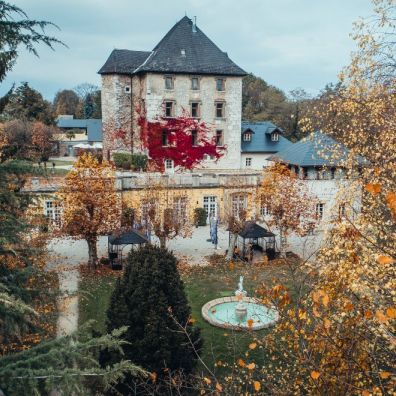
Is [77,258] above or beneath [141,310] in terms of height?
beneath

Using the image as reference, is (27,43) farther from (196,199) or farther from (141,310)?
(196,199)

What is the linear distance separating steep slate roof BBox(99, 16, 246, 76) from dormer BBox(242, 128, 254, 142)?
4784 millimetres

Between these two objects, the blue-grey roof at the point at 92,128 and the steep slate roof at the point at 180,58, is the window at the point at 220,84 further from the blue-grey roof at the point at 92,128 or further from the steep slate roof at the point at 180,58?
the blue-grey roof at the point at 92,128

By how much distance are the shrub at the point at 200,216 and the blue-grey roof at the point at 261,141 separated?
12576 mm

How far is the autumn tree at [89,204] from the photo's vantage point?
19438 millimetres

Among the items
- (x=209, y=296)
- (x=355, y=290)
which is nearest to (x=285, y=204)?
(x=209, y=296)

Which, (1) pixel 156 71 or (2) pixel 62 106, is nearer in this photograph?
(1) pixel 156 71

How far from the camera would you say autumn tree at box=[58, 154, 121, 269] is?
19.4m

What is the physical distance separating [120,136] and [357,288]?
116 ft

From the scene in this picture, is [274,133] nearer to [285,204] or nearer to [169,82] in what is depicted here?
[169,82]

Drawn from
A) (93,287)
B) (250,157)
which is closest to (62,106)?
(250,157)

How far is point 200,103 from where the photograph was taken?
123 feet

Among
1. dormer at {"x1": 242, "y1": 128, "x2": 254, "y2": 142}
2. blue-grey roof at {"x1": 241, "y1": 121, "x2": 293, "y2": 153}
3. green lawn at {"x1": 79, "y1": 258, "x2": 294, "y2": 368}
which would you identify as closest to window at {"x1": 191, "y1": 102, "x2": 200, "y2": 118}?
blue-grey roof at {"x1": 241, "y1": 121, "x2": 293, "y2": 153}

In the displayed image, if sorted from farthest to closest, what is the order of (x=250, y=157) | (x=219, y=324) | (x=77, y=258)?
(x=250, y=157), (x=77, y=258), (x=219, y=324)
